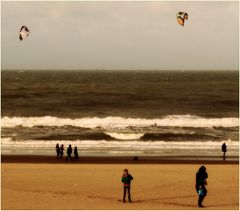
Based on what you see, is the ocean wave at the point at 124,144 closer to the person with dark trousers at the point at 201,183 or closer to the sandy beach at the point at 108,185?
the sandy beach at the point at 108,185

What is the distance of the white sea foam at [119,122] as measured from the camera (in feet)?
150

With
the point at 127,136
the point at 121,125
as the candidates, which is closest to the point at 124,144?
the point at 127,136

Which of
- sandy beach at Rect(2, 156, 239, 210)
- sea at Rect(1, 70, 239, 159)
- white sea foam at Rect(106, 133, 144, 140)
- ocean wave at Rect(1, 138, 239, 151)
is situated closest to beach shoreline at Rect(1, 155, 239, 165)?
sandy beach at Rect(2, 156, 239, 210)

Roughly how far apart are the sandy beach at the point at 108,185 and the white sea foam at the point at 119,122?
2021 centimetres

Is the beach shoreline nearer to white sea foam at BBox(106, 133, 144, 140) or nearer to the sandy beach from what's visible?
the sandy beach

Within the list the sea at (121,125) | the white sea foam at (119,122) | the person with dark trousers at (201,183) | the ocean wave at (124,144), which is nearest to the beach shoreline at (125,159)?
the sea at (121,125)

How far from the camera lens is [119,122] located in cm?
4722

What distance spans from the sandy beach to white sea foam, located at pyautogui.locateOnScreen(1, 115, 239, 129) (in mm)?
20209

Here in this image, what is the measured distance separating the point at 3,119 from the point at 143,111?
52.5 feet

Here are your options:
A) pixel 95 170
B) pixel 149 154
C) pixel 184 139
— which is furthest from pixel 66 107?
pixel 95 170

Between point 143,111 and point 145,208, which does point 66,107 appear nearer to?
point 143,111

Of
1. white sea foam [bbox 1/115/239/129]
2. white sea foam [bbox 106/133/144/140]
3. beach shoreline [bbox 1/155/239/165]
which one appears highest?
white sea foam [bbox 1/115/239/129]

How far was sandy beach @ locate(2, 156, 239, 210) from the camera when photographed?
49.8 feet

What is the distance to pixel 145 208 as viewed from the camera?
1449 cm
